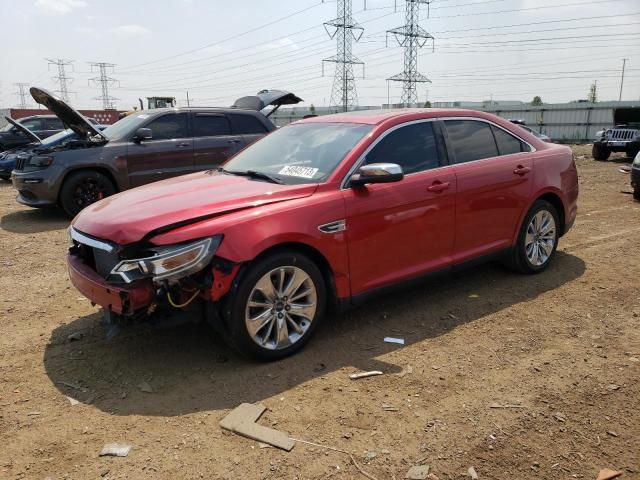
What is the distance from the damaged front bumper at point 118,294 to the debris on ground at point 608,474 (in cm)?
264

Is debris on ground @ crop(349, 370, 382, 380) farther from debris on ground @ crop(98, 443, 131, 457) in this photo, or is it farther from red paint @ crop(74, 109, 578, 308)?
debris on ground @ crop(98, 443, 131, 457)

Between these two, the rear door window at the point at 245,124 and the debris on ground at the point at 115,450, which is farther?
the rear door window at the point at 245,124

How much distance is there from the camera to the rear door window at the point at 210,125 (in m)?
9.36

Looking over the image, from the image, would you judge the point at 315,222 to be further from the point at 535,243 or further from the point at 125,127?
the point at 125,127

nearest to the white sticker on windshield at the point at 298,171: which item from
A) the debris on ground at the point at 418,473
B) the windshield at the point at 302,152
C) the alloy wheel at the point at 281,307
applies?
the windshield at the point at 302,152

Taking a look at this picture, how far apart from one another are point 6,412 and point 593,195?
10.7 metres

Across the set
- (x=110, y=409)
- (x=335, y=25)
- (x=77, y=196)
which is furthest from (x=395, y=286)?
(x=335, y=25)

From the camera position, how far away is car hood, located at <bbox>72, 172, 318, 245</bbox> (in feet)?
11.1

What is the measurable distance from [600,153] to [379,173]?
17.6 metres

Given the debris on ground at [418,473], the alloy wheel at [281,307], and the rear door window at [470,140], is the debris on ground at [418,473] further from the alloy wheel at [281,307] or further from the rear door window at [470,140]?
the rear door window at [470,140]

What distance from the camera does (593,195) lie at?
10.6 meters

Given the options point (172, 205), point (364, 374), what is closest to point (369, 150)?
point (172, 205)

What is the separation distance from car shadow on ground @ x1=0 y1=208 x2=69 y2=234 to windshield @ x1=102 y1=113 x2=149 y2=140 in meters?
1.62

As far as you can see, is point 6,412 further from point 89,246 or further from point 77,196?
point 77,196
